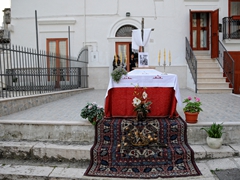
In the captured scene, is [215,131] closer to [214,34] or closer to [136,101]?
[136,101]

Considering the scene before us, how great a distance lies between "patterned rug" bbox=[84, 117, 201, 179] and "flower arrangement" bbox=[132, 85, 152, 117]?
0.24m

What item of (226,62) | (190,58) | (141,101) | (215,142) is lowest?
(215,142)

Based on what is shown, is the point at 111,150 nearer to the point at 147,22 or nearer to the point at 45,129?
the point at 45,129

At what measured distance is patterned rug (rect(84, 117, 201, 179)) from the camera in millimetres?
3559

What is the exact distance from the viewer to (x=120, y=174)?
11.5 feet

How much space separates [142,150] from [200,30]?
9.87m

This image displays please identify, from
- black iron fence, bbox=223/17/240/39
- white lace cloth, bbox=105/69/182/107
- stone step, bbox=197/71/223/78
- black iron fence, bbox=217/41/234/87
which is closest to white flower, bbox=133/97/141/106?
white lace cloth, bbox=105/69/182/107

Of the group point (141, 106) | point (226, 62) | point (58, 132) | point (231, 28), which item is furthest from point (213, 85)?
point (58, 132)

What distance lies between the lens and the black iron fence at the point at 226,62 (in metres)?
10.3

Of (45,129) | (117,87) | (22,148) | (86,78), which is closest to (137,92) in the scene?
(117,87)

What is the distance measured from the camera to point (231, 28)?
1145 cm

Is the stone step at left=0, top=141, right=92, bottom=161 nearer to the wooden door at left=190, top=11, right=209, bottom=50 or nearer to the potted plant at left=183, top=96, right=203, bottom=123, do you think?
the potted plant at left=183, top=96, right=203, bottom=123

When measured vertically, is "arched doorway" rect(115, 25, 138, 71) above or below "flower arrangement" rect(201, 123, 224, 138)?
above

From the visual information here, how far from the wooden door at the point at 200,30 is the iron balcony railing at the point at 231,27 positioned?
3.03 feet
